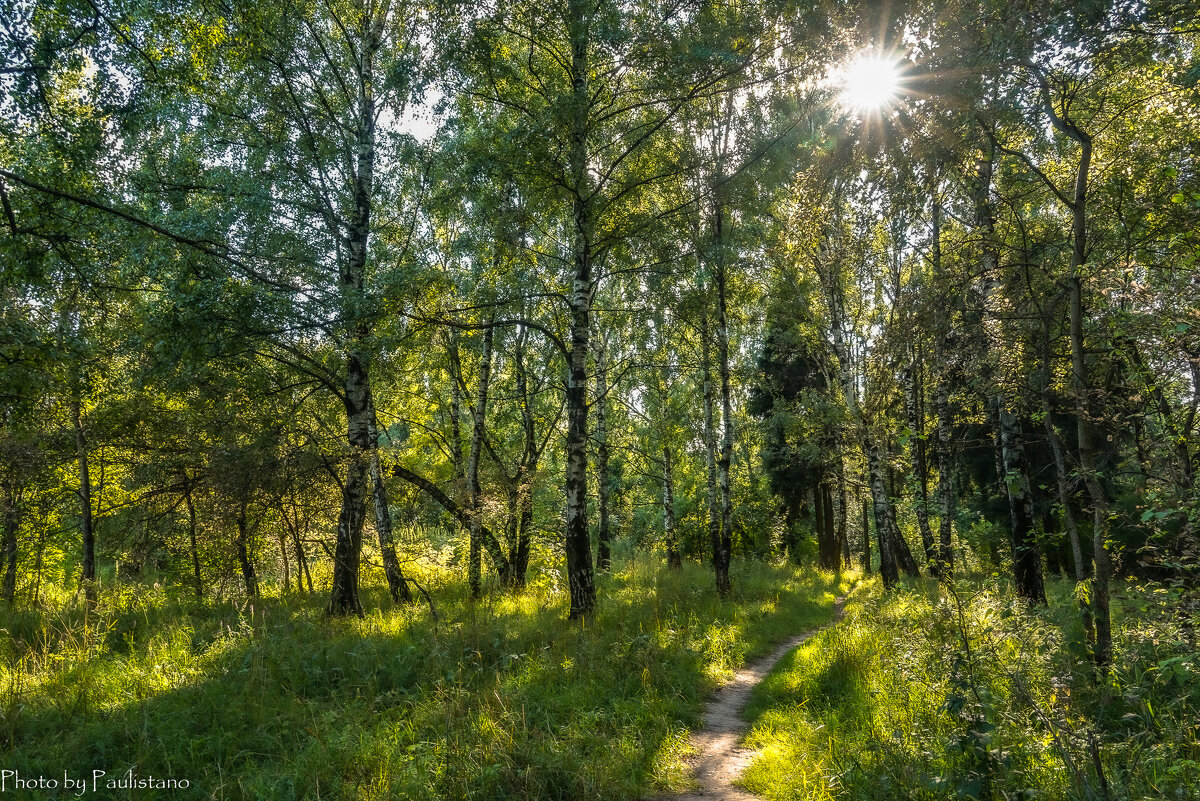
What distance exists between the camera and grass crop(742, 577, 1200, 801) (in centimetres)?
369

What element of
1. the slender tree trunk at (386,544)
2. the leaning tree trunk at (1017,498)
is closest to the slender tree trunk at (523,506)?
the slender tree trunk at (386,544)

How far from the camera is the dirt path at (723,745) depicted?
4.68 m

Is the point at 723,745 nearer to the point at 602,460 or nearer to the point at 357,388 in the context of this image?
the point at 357,388

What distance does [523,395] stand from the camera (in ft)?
47.6

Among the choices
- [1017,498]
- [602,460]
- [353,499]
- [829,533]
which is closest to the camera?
[1017,498]

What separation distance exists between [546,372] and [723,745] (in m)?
12.2

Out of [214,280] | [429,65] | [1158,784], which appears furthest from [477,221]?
[1158,784]

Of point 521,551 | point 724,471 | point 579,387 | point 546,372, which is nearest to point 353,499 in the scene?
point 579,387

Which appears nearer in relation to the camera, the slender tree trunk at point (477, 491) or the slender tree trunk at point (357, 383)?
the slender tree trunk at point (357, 383)

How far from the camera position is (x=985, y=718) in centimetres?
388

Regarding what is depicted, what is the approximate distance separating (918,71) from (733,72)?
4.10 m

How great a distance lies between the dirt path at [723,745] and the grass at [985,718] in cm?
21

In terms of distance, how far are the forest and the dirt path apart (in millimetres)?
70

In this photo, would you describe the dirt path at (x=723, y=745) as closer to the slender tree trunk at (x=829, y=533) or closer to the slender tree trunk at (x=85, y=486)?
the slender tree trunk at (x=85, y=486)
